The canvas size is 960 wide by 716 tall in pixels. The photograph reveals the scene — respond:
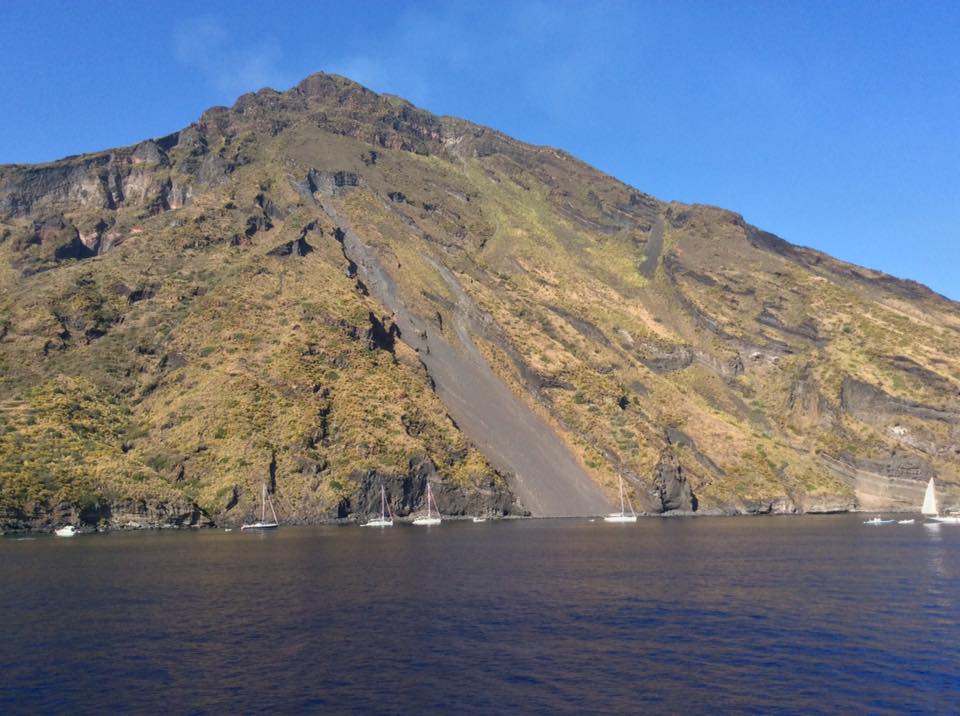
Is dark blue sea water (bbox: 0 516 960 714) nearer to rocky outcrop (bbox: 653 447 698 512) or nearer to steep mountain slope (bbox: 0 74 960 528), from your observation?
steep mountain slope (bbox: 0 74 960 528)

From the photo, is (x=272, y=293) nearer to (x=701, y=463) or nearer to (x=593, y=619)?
(x=701, y=463)

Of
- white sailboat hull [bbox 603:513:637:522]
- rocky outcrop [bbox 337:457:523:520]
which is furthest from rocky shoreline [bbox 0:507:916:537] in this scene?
white sailboat hull [bbox 603:513:637:522]

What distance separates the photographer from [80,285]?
177500 millimetres

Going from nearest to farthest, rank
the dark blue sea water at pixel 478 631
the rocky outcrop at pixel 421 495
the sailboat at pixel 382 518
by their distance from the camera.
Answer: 1. the dark blue sea water at pixel 478 631
2. the sailboat at pixel 382 518
3. the rocky outcrop at pixel 421 495

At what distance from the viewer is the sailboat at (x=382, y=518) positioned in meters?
130

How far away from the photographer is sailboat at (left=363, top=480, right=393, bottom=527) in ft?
426

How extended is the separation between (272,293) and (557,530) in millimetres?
85251

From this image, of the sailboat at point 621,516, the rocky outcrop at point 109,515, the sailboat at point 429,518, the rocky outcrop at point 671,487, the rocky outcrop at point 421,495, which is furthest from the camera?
the rocky outcrop at point 671,487

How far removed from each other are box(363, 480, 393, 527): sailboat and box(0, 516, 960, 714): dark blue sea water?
133 feet

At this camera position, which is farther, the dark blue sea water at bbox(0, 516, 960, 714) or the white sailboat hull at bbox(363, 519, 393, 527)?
the white sailboat hull at bbox(363, 519, 393, 527)

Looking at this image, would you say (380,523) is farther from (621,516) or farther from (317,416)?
(621,516)

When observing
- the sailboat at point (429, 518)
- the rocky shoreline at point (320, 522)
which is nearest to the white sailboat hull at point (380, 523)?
the rocky shoreline at point (320, 522)

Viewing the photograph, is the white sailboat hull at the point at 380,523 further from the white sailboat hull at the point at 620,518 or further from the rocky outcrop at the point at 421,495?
the white sailboat hull at the point at 620,518

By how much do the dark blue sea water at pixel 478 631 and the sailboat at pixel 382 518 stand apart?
133 feet
